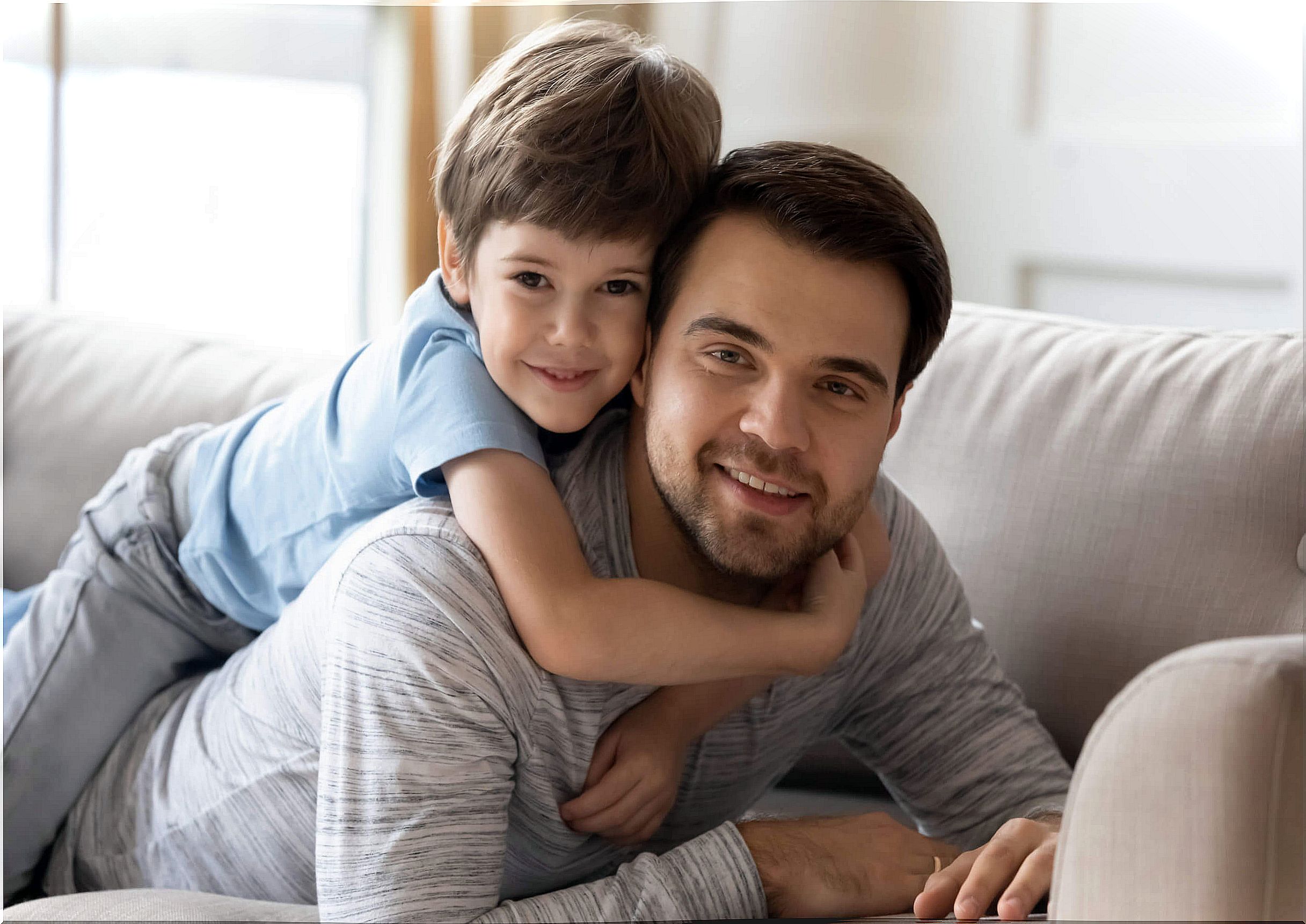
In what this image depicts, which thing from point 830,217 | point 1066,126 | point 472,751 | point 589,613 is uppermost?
point 1066,126

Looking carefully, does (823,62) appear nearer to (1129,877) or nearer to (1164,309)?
(1164,309)

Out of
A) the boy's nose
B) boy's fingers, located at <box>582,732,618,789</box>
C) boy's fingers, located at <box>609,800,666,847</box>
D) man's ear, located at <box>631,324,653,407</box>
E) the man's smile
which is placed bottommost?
boy's fingers, located at <box>609,800,666,847</box>

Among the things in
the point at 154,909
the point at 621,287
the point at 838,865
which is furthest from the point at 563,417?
the point at 154,909

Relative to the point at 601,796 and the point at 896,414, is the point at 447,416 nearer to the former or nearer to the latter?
the point at 601,796

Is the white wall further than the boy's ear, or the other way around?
the white wall

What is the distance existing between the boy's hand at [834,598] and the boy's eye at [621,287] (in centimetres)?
34

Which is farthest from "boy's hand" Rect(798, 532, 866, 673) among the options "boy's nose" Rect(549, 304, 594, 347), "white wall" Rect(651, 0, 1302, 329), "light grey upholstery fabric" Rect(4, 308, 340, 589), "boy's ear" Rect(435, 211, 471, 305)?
"white wall" Rect(651, 0, 1302, 329)

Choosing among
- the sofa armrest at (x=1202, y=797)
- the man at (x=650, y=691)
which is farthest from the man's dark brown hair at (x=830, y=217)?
the sofa armrest at (x=1202, y=797)

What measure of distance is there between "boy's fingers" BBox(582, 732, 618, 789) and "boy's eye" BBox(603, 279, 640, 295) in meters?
0.45

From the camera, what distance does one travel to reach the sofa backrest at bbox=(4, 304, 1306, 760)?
1354 millimetres

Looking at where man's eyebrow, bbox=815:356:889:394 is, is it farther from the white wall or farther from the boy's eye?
the white wall

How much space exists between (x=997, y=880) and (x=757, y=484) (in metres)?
0.42

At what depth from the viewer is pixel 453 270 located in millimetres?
1307

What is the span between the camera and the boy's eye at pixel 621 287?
1228mm
